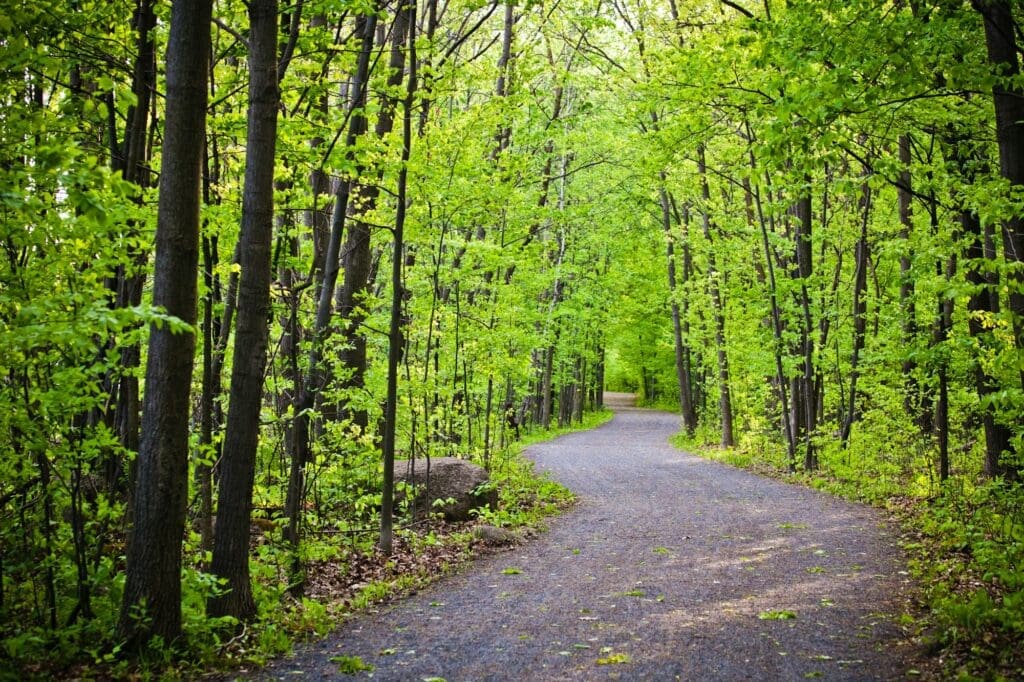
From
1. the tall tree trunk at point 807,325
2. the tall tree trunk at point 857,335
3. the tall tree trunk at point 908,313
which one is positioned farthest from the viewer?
the tall tree trunk at point 807,325

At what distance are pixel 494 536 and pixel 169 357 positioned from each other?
5914 mm

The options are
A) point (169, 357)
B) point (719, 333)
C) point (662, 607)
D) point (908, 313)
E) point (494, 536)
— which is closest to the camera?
point (169, 357)

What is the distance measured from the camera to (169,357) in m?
5.27

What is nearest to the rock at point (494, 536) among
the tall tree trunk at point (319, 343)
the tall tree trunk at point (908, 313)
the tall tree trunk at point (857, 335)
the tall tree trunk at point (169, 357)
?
the tall tree trunk at point (319, 343)

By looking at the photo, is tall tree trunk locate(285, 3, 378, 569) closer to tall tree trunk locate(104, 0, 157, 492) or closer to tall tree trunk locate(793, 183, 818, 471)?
tall tree trunk locate(104, 0, 157, 492)

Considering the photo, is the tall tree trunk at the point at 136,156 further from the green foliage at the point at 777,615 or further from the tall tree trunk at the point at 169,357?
the green foliage at the point at 777,615

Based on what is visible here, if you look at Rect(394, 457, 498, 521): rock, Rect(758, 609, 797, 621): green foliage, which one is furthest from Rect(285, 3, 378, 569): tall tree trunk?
Rect(758, 609, 797, 621): green foliage

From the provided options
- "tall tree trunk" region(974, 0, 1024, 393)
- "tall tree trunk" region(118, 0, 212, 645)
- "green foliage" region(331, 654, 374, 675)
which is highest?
"tall tree trunk" region(974, 0, 1024, 393)

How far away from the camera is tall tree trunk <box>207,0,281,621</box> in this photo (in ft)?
19.5

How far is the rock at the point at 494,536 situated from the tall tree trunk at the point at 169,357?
517 cm

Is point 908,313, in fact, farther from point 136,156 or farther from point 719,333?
point 136,156

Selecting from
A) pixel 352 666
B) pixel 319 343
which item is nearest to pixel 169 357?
pixel 319 343

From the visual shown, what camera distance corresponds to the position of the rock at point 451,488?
10.9 metres

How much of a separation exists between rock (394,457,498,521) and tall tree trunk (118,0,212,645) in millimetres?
5506
